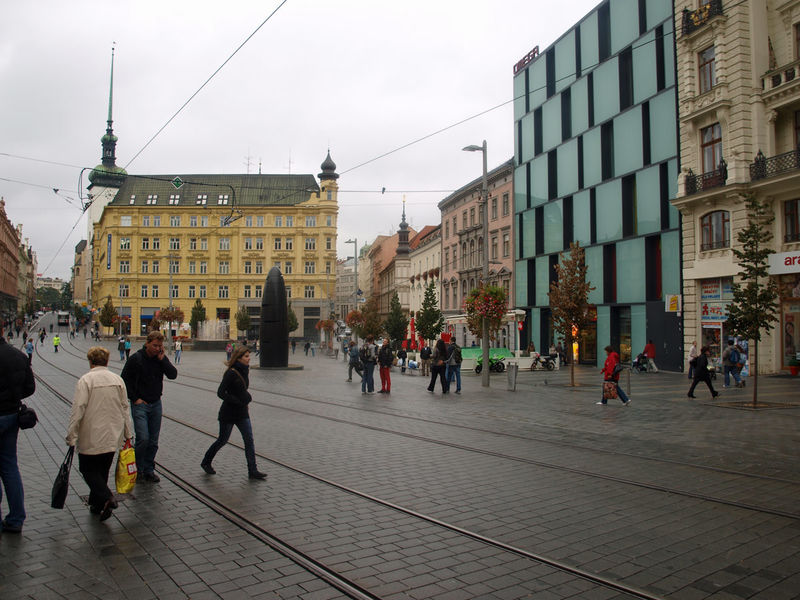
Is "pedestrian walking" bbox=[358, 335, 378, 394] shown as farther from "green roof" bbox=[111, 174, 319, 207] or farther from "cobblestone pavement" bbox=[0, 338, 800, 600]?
"green roof" bbox=[111, 174, 319, 207]

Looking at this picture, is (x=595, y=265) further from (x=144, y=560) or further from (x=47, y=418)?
(x=144, y=560)

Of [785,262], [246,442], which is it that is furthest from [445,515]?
[785,262]

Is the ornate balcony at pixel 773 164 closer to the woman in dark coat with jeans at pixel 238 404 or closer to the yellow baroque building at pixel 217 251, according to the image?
the woman in dark coat with jeans at pixel 238 404

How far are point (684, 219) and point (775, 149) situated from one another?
485 cm

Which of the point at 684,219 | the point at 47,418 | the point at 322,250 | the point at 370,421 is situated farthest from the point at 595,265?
the point at 322,250

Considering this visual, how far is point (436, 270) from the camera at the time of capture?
68062 mm

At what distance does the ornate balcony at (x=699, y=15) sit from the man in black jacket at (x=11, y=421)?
3069 centimetres

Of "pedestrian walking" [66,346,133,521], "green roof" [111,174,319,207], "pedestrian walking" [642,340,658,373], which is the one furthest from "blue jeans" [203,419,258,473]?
"green roof" [111,174,319,207]

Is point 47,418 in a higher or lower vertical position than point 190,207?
lower

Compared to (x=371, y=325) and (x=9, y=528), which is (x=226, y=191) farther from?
(x=9, y=528)

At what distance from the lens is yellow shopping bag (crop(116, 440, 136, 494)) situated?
5.98m

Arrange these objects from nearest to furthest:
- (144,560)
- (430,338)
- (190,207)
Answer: (144,560)
(430,338)
(190,207)

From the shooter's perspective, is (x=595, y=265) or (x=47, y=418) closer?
(x=47, y=418)

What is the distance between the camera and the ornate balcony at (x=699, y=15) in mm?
27938
